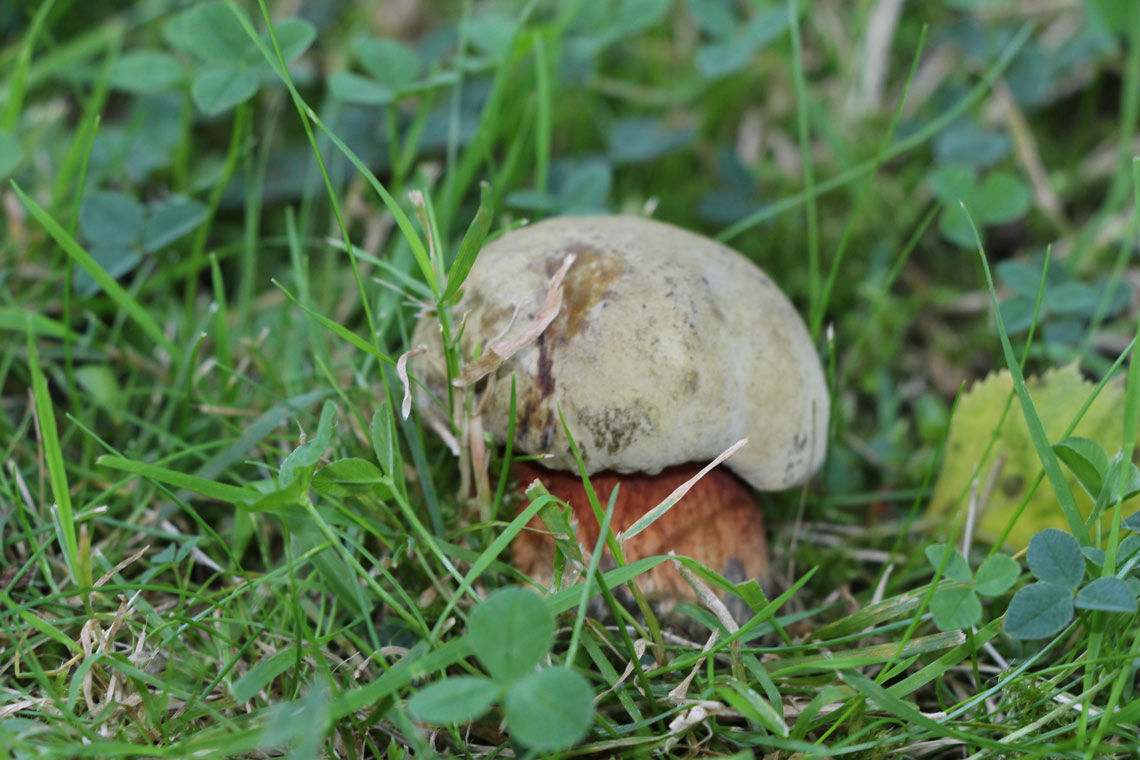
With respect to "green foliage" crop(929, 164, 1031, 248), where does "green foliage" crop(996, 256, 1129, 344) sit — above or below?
below

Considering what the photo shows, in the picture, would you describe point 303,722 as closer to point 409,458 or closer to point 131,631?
point 131,631

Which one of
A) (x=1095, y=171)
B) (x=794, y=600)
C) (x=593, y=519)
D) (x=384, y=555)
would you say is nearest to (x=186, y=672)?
(x=384, y=555)

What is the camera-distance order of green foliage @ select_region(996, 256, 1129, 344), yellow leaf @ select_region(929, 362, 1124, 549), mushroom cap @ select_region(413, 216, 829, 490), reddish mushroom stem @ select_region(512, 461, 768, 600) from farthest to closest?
green foliage @ select_region(996, 256, 1129, 344) → yellow leaf @ select_region(929, 362, 1124, 549) → reddish mushroom stem @ select_region(512, 461, 768, 600) → mushroom cap @ select_region(413, 216, 829, 490)

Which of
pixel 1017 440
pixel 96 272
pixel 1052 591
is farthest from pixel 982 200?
pixel 96 272

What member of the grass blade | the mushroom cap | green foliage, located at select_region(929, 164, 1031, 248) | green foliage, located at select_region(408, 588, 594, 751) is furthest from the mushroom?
green foliage, located at select_region(929, 164, 1031, 248)

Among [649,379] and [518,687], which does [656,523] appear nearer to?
[649,379]

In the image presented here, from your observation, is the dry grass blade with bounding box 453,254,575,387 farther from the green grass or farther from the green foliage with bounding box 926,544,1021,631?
the green foliage with bounding box 926,544,1021,631

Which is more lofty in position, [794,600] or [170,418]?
[170,418]
